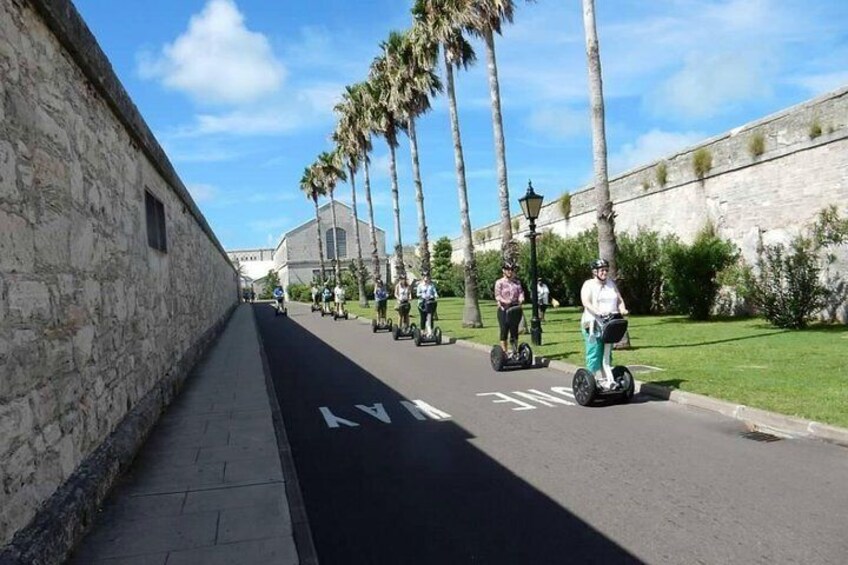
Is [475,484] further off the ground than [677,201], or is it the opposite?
[677,201]

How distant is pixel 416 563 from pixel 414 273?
237ft

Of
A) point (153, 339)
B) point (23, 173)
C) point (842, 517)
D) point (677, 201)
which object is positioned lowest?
point (842, 517)

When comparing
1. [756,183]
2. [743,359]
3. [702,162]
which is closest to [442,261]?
[702,162]

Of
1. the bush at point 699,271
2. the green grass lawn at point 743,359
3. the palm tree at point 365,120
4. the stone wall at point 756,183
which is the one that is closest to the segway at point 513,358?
the green grass lawn at point 743,359

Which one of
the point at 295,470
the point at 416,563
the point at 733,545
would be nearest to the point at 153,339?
the point at 295,470

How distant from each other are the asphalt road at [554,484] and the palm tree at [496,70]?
38.1 feet

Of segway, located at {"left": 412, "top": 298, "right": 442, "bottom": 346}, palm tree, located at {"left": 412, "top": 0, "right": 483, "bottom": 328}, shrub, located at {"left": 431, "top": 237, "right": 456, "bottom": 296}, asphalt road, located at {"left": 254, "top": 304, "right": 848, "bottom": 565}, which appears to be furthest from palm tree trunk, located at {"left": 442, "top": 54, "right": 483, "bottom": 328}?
shrub, located at {"left": 431, "top": 237, "right": 456, "bottom": 296}

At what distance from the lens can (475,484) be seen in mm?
5750

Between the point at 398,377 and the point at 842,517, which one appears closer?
the point at 842,517

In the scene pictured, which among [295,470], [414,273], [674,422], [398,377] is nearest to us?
[295,470]

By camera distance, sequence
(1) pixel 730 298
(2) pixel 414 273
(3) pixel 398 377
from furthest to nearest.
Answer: (2) pixel 414 273, (1) pixel 730 298, (3) pixel 398 377

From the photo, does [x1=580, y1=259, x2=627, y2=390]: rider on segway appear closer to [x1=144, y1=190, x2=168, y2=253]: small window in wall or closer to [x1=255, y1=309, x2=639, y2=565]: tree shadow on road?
[x1=255, y1=309, x2=639, y2=565]: tree shadow on road

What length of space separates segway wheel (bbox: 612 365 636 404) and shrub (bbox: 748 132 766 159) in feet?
48.2

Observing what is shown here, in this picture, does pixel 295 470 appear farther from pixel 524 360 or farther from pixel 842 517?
pixel 524 360
